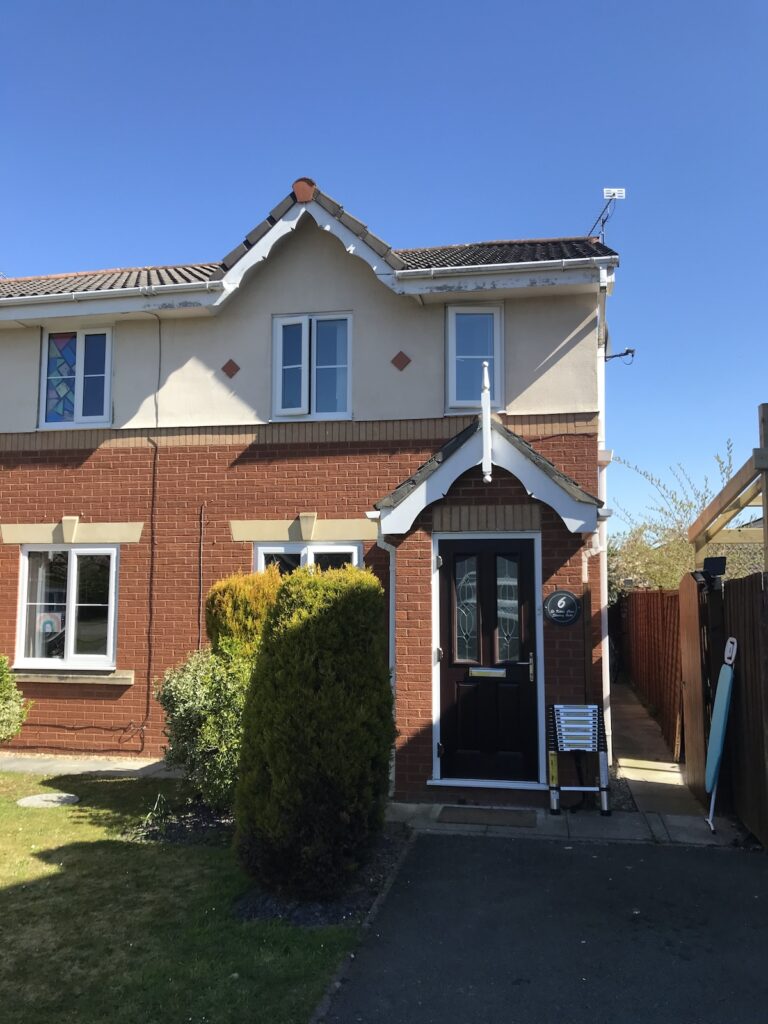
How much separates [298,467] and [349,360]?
1449mm

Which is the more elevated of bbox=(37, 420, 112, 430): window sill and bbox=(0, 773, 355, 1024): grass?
bbox=(37, 420, 112, 430): window sill

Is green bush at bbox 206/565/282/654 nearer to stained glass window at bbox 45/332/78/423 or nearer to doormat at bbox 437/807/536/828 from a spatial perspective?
doormat at bbox 437/807/536/828

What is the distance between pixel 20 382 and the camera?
1006 centimetres

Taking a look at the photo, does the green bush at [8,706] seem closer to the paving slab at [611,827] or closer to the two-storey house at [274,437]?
the two-storey house at [274,437]

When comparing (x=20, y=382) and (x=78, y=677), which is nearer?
(x=78, y=677)

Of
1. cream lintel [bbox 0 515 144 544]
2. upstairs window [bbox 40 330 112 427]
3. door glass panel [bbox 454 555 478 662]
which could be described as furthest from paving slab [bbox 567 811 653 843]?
upstairs window [bbox 40 330 112 427]

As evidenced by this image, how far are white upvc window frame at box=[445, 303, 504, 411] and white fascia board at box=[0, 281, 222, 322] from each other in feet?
9.40

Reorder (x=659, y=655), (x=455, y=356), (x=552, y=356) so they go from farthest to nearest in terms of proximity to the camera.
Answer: (x=659, y=655) → (x=455, y=356) → (x=552, y=356)

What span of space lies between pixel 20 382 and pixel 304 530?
4518 millimetres

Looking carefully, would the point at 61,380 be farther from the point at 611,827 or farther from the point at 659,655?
the point at 659,655

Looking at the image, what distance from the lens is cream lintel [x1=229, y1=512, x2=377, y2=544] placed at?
8.89m

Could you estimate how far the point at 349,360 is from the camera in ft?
30.1

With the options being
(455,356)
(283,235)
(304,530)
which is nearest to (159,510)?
(304,530)

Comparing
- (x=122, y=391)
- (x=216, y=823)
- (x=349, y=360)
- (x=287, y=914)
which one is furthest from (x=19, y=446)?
(x=287, y=914)
